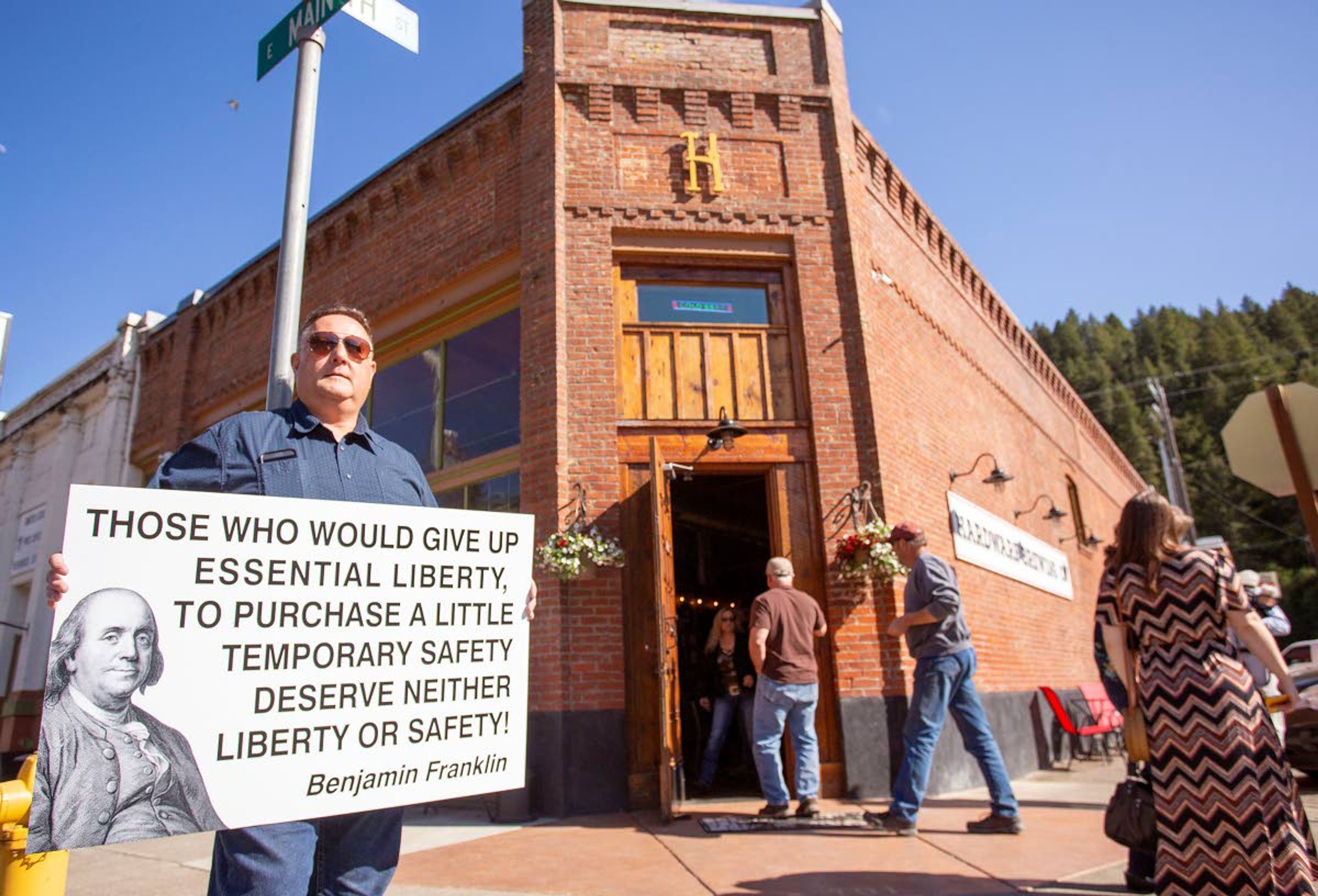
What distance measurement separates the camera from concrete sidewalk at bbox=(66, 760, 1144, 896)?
389cm

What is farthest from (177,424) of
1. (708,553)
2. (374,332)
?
(708,553)

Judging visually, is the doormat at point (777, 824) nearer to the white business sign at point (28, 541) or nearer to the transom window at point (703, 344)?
the transom window at point (703, 344)

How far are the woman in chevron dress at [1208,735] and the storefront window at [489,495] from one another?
533cm

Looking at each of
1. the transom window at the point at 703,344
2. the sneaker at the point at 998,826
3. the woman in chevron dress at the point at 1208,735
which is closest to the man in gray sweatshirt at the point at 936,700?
the sneaker at the point at 998,826

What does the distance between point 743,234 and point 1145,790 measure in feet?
19.9

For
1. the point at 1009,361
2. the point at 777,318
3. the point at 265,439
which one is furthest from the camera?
the point at 1009,361

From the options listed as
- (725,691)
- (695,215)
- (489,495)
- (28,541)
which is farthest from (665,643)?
(28,541)

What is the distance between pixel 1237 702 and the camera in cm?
307

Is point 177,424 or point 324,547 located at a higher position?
point 177,424

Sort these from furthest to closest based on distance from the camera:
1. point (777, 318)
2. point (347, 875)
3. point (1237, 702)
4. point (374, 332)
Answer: point (374, 332), point (777, 318), point (1237, 702), point (347, 875)

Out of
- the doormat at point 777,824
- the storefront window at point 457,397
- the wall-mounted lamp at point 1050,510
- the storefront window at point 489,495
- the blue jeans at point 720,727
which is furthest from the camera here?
the wall-mounted lamp at point 1050,510

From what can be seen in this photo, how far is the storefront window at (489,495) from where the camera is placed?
25.6ft

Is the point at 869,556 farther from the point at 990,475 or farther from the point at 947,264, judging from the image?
the point at 947,264

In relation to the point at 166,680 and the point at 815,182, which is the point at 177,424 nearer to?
the point at 815,182
